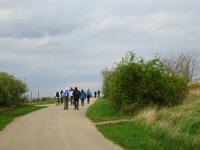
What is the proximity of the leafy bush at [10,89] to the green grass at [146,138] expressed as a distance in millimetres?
23644

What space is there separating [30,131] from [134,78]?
12147 mm

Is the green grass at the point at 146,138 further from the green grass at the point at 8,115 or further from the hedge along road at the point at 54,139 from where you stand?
the green grass at the point at 8,115

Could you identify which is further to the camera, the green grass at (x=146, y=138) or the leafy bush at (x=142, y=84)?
the leafy bush at (x=142, y=84)

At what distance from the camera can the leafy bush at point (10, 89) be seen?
47281 mm

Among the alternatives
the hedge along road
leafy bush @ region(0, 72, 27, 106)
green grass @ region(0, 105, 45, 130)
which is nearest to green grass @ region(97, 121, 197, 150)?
the hedge along road

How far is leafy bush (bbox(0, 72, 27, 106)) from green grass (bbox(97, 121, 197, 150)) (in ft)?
77.6

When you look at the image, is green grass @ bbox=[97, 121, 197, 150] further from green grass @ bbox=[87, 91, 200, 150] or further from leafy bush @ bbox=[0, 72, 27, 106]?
leafy bush @ bbox=[0, 72, 27, 106]

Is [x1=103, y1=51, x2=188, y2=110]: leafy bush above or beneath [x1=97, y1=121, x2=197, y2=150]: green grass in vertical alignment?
above

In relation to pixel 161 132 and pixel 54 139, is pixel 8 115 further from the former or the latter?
pixel 161 132

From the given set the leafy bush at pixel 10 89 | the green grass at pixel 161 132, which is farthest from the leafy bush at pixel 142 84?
the leafy bush at pixel 10 89

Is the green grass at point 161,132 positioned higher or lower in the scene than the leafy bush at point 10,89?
lower

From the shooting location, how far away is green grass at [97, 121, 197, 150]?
17906 millimetres

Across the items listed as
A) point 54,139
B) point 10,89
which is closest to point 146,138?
point 54,139

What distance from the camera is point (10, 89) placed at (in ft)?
174
